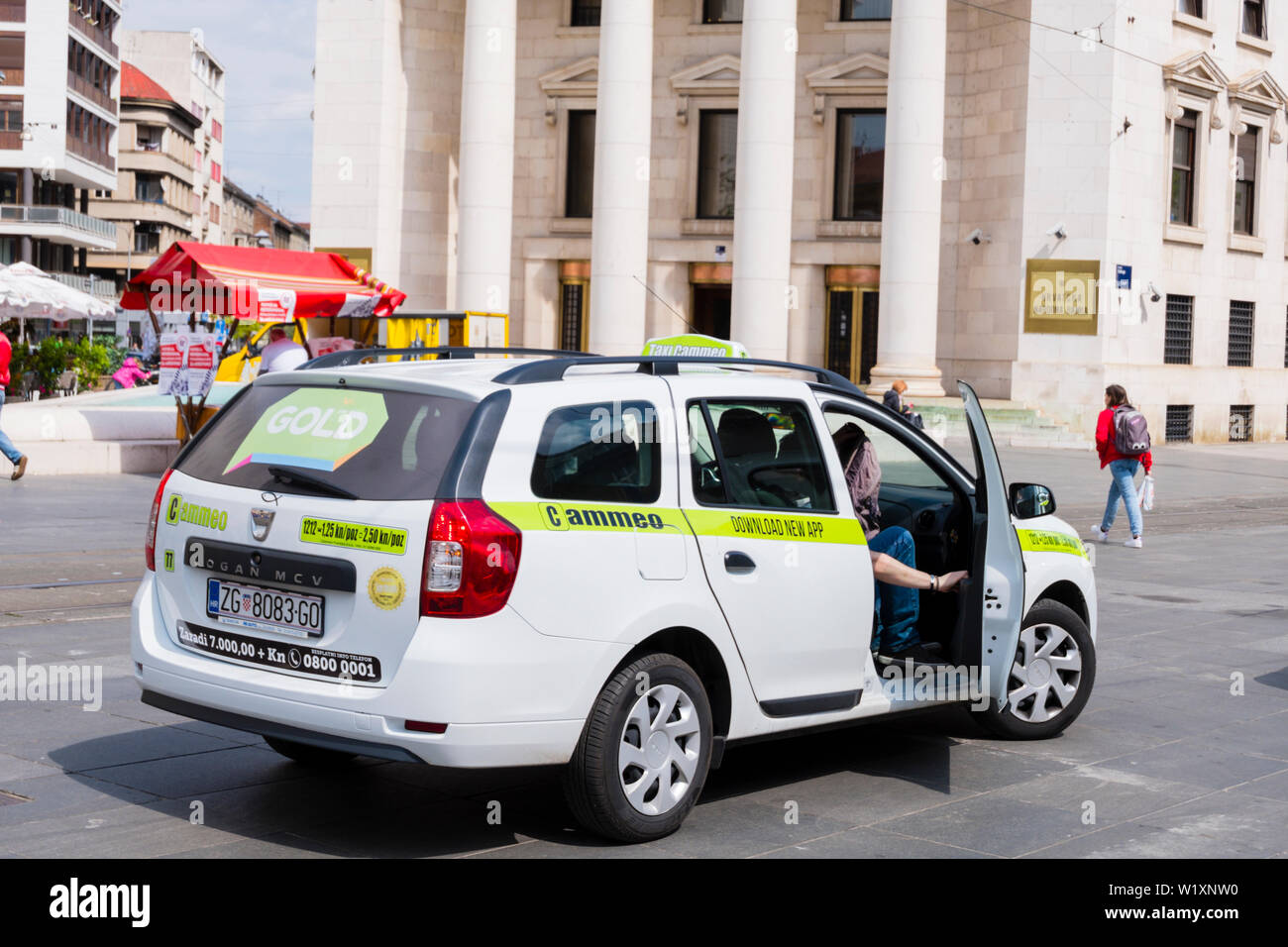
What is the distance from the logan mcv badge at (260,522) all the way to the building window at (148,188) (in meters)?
107

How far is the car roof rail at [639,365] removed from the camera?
18.3 feet

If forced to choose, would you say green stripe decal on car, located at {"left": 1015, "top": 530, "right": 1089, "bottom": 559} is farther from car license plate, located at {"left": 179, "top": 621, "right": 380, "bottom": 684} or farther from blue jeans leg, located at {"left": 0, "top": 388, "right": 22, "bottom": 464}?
blue jeans leg, located at {"left": 0, "top": 388, "right": 22, "bottom": 464}

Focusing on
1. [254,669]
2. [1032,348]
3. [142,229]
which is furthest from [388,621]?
[142,229]

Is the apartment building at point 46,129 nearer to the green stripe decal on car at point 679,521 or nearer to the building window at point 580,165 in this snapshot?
the building window at point 580,165

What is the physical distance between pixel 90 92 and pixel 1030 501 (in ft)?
297

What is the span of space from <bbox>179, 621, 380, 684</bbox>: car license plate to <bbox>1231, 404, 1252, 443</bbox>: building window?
36.1 m

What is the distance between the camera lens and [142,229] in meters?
106

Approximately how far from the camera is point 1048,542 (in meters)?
7.72

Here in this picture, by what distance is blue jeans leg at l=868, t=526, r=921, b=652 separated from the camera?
7.17m

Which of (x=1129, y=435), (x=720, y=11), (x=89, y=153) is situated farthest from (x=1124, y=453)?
(x=89, y=153)

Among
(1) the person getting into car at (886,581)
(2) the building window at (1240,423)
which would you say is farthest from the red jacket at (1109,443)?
(2) the building window at (1240,423)

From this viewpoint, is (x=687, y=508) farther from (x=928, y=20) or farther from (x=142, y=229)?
(x=142, y=229)

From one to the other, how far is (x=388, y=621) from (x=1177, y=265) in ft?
111
